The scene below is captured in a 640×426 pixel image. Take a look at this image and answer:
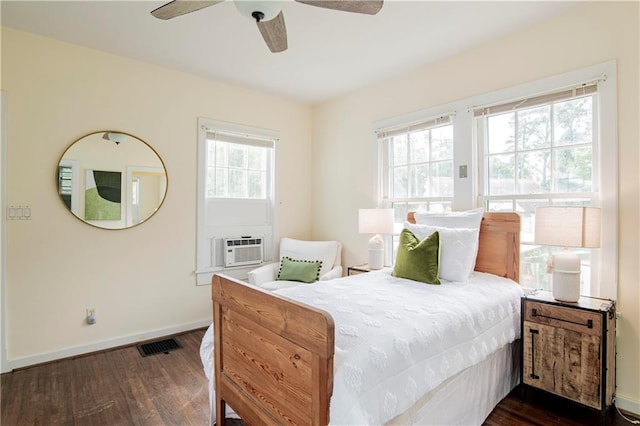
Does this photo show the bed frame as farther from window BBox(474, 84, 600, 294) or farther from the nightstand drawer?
window BBox(474, 84, 600, 294)

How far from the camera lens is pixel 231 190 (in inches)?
154

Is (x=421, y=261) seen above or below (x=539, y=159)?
below

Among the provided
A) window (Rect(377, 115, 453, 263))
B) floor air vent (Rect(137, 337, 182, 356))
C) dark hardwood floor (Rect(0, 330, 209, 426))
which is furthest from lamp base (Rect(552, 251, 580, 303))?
floor air vent (Rect(137, 337, 182, 356))

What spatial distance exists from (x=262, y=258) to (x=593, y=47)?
3578 millimetres

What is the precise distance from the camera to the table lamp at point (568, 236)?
204cm

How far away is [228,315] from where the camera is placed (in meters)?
1.83

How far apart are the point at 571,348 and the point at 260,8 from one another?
2.61m

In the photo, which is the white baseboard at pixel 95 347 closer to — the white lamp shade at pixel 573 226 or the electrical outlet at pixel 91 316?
the electrical outlet at pixel 91 316

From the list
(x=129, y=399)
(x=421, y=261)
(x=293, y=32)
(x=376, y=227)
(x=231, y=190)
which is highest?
(x=293, y=32)

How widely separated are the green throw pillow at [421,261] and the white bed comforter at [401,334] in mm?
86

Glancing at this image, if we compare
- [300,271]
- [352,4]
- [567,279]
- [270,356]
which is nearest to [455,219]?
[567,279]

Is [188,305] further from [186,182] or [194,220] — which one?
[186,182]

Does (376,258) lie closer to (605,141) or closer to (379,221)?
(379,221)

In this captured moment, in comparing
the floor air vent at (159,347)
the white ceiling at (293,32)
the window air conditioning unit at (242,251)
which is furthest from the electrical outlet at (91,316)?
the white ceiling at (293,32)
